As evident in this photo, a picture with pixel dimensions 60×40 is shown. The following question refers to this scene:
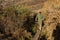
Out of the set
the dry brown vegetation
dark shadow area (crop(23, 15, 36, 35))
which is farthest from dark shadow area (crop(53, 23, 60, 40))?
dark shadow area (crop(23, 15, 36, 35))

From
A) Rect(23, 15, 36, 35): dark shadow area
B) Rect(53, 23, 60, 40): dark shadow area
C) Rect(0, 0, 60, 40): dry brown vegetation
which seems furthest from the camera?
Rect(23, 15, 36, 35): dark shadow area

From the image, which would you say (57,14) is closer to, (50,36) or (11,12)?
(50,36)

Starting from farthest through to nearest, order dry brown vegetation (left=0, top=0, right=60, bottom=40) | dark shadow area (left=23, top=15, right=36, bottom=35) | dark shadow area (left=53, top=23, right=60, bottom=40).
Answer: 1. dark shadow area (left=23, top=15, right=36, bottom=35)
2. dry brown vegetation (left=0, top=0, right=60, bottom=40)
3. dark shadow area (left=53, top=23, right=60, bottom=40)

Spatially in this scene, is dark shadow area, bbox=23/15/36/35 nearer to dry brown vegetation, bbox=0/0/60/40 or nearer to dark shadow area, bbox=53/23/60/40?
dry brown vegetation, bbox=0/0/60/40

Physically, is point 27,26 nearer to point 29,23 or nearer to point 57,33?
point 29,23

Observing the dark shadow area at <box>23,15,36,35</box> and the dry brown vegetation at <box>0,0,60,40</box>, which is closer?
the dry brown vegetation at <box>0,0,60,40</box>

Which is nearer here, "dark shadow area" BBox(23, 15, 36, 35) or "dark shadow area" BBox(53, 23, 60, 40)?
"dark shadow area" BBox(53, 23, 60, 40)

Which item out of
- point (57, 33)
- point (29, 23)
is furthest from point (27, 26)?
point (57, 33)

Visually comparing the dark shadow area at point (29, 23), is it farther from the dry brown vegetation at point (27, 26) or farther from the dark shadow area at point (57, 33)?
the dark shadow area at point (57, 33)

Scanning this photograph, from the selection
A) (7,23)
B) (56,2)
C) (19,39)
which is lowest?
(19,39)

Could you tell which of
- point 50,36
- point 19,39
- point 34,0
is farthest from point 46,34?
point 34,0

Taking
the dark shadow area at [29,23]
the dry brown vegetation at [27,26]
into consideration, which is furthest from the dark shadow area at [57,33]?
the dark shadow area at [29,23]

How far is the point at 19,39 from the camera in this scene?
10867 mm

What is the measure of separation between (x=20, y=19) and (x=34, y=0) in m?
12.5
